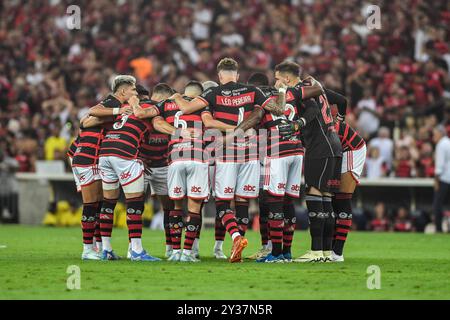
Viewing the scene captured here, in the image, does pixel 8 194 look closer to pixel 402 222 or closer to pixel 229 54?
pixel 229 54

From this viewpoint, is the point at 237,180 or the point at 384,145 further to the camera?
the point at 384,145

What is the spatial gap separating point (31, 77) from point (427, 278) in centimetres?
2037

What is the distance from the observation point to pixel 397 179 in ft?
74.0

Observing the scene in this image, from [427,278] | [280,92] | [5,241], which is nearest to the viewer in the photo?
[427,278]

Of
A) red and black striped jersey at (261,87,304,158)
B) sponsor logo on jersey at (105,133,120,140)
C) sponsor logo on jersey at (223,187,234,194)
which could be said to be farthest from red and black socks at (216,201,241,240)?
sponsor logo on jersey at (105,133,120,140)

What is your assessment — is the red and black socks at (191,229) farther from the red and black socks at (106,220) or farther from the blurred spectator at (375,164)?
the blurred spectator at (375,164)

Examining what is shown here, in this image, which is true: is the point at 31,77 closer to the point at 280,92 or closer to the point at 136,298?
the point at 280,92

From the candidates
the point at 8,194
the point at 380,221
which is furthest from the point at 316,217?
the point at 8,194

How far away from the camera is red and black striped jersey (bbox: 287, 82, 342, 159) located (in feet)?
41.9

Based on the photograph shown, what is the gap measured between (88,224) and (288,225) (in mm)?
2658

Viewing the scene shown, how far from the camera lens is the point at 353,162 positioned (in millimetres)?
13375

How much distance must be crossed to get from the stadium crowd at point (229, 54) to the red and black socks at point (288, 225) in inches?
384

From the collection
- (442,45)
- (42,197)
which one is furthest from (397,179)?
(42,197)

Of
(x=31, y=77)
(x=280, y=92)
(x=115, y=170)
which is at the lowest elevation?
(x=115, y=170)
